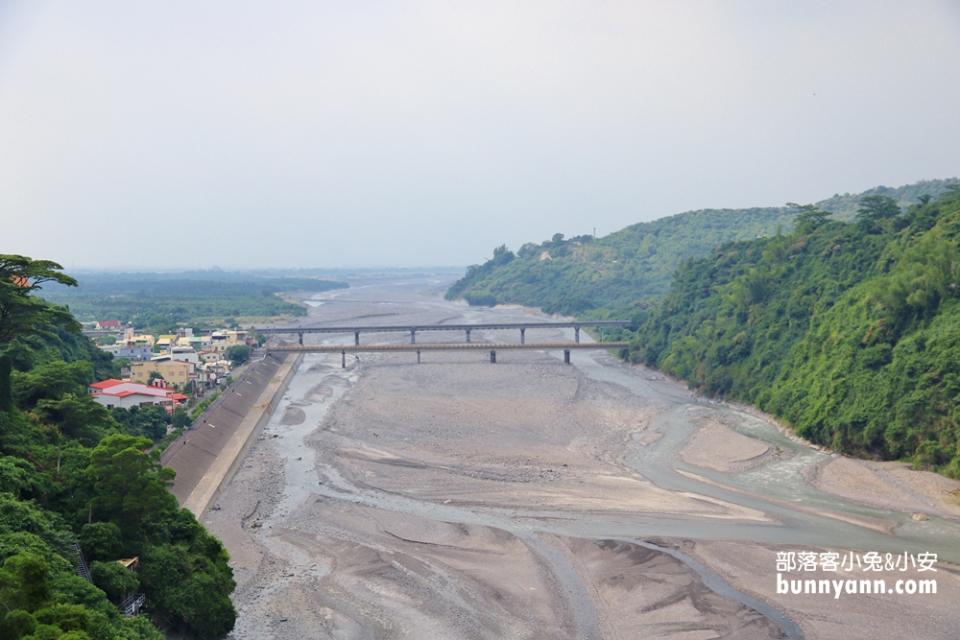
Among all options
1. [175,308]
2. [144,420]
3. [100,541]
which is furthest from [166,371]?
[175,308]

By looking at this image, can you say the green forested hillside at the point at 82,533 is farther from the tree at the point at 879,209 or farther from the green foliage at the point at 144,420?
the tree at the point at 879,209

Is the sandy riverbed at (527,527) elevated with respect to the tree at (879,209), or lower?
lower

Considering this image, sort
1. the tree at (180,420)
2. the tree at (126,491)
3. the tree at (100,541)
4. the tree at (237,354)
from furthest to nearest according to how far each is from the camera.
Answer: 1. the tree at (237,354)
2. the tree at (180,420)
3. the tree at (126,491)
4. the tree at (100,541)

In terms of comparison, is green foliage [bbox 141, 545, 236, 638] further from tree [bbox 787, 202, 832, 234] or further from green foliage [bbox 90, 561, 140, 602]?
tree [bbox 787, 202, 832, 234]

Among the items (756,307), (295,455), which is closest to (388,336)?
(756,307)

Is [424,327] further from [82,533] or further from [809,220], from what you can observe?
[82,533]

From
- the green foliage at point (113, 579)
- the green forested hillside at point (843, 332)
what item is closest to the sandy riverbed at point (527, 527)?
the green forested hillside at point (843, 332)

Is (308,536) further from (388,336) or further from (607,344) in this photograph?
(388,336)
